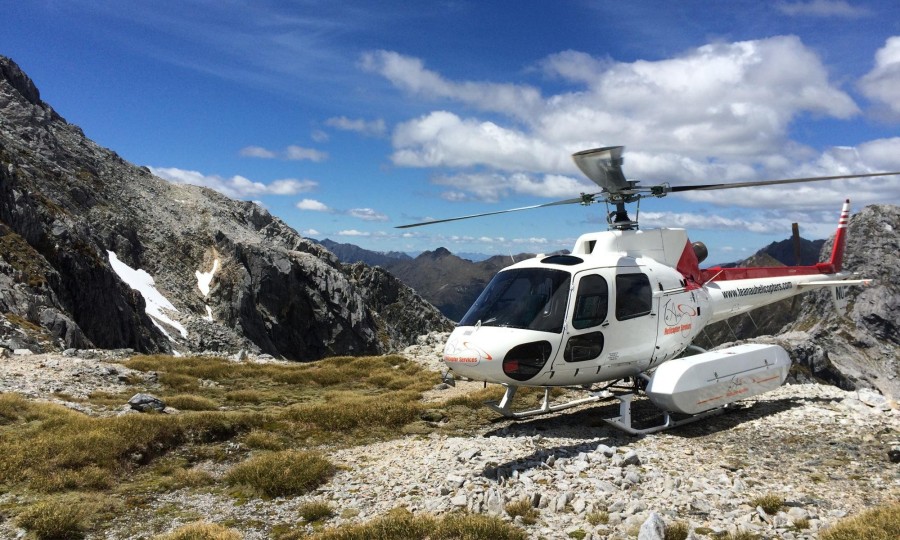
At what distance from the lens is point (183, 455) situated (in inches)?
450

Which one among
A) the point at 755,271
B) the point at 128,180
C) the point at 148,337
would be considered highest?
the point at 128,180

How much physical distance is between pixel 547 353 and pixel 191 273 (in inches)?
3186

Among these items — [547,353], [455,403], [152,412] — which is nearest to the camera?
[547,353]

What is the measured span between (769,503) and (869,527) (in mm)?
1358

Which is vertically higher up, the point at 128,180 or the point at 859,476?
the point at 128,180

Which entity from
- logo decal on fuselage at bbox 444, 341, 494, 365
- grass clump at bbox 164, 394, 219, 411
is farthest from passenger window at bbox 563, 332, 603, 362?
grass clump at bbox 164, 394, 219, 411

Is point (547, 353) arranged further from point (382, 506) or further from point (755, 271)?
point (755, 271)

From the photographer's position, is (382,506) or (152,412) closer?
(382,506)

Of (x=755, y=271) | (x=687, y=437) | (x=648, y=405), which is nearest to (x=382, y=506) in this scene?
(x=687, y=437)

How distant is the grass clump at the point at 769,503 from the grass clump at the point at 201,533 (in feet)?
24.5

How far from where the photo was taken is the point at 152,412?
14188mm

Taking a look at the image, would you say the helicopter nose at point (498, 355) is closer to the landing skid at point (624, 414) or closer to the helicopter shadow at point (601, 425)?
the landing skid at point (624, 414)

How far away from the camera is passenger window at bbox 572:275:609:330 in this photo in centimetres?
1246

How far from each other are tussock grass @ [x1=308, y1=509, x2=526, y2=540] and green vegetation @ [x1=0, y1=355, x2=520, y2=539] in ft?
0.06
